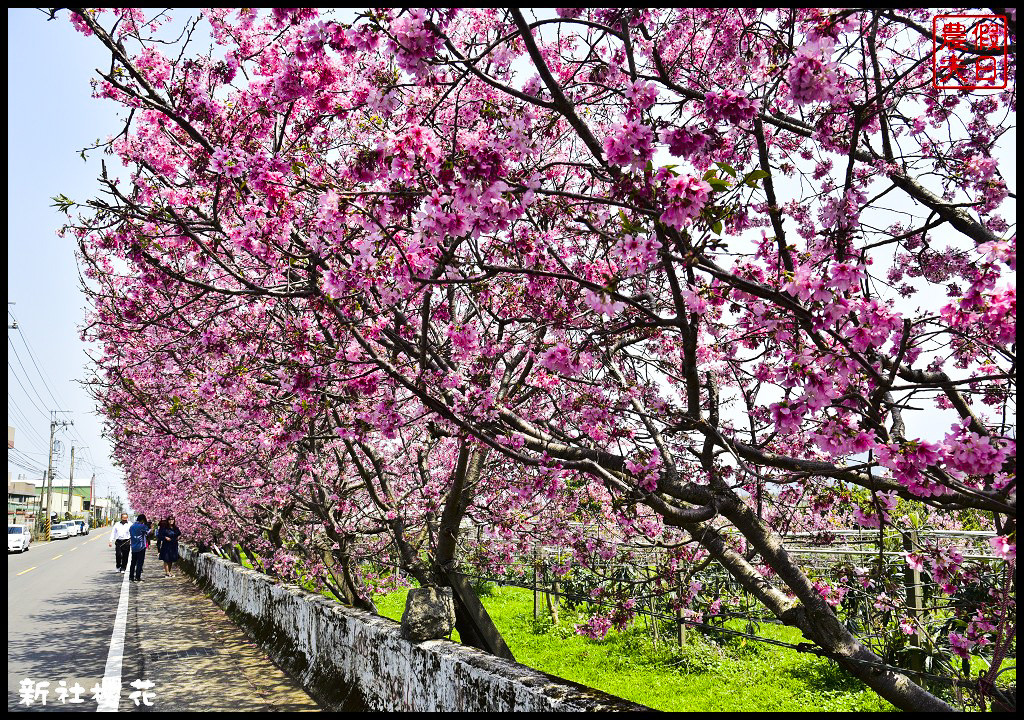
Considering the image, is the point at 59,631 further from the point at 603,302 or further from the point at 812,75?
the point at 812,75

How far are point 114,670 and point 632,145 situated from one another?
978 centimetres

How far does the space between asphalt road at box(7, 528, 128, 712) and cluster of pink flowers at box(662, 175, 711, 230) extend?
794 centimetres

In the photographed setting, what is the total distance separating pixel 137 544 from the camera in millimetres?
20594

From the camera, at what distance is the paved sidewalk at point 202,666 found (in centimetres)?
749

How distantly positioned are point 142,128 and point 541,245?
4.09m

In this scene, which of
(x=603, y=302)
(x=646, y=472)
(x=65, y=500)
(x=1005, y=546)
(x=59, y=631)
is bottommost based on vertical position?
(x=65, y=500)

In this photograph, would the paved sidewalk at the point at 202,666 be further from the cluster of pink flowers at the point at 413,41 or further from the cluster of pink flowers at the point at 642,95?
the cluster of pink flowers at the point at 642,95

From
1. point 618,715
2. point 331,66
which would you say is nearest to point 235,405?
point 331,66

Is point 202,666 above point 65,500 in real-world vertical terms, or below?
above

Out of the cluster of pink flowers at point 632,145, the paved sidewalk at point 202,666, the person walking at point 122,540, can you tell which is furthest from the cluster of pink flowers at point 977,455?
the person walking at point 122,540

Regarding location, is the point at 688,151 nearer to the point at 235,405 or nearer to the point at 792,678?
the point at 235,405

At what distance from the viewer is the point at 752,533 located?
4.04 meters

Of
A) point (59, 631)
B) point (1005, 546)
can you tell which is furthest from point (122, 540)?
point (1005, 546)

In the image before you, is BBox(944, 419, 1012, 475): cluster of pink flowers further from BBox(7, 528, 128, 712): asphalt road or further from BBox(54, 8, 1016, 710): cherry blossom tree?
BBox(7, 528, 128, 712): asphalt road
